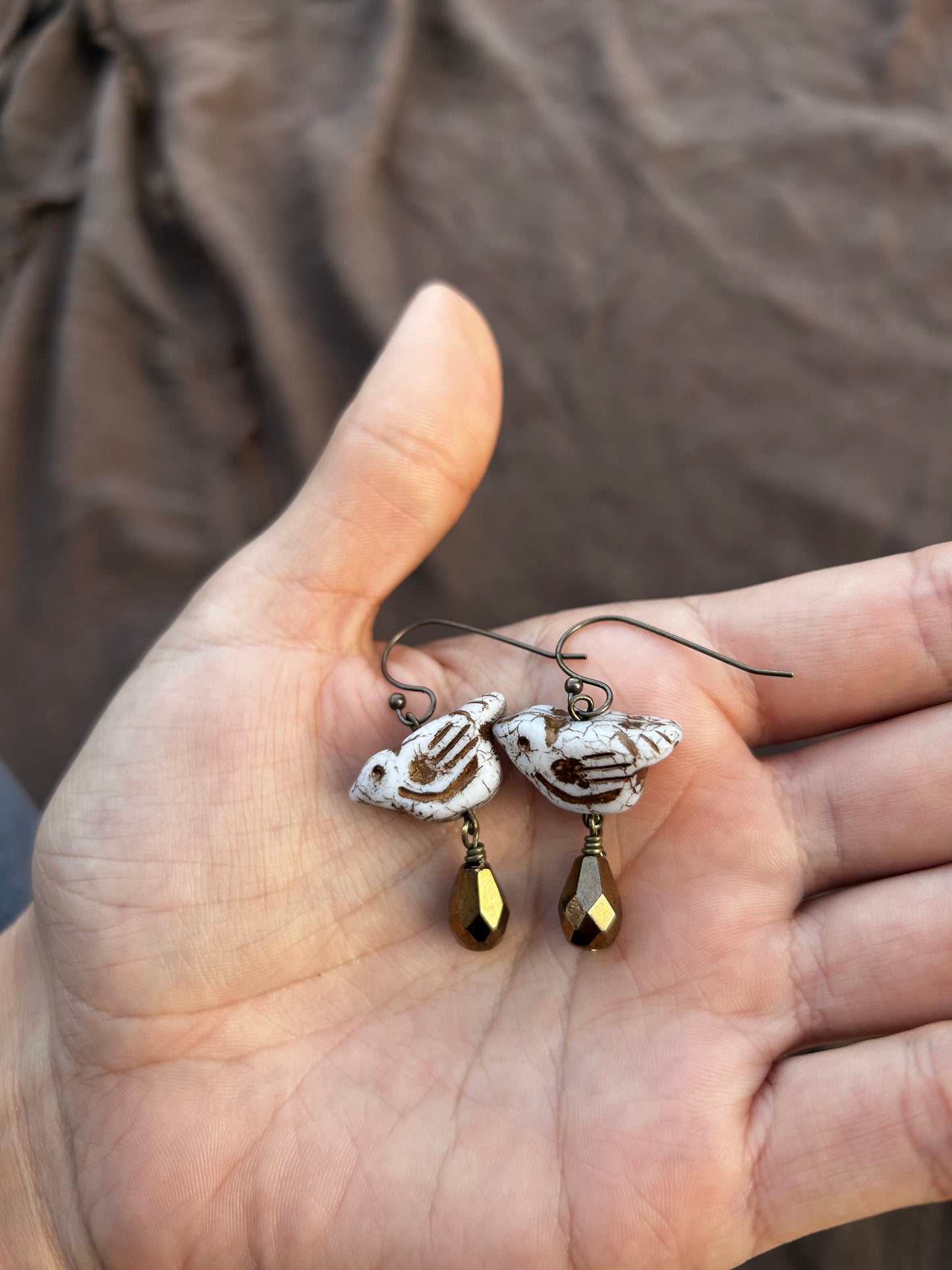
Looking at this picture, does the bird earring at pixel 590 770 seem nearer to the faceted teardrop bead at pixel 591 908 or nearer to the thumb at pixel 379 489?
the faceted teardrop bead at pixel 591 908

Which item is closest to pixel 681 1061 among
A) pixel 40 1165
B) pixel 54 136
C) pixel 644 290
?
pixel 40 1165

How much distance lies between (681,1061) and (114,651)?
208cm

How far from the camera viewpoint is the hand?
1.79 m

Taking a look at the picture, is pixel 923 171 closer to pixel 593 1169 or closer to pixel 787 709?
pixel 787 709

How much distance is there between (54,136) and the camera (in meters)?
3.43

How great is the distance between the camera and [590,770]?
2035 millimetres

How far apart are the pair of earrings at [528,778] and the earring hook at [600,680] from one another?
0.05ft

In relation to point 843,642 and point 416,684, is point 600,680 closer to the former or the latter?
point 416,684

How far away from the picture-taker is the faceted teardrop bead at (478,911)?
200 cm

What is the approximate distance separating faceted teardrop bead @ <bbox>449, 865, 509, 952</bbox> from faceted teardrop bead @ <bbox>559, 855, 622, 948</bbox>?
0.13m

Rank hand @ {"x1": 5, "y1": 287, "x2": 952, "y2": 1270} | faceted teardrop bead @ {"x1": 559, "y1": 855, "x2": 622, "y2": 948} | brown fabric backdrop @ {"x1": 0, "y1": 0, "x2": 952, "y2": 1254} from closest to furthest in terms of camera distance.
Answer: hand @ {"x1": 5, "y1": 287, "x2": 952, "y2": 1270} < faceted teardrop bead @ {"x1": 559, "y1": 855, "x2": 622, "y2": 948} < brown fabric backdrop @ {"x1": 0, "y1": 0, "x2": 952, "y2": 1254}

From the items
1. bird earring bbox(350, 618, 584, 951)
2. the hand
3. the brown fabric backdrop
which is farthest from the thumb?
the brown fabric backdrop

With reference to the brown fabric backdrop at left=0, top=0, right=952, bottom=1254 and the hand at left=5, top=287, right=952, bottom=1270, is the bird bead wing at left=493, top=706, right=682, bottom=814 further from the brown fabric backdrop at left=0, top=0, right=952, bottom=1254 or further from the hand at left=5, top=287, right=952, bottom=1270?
the brown fabric backdrop at left=0, top=0, right=952, bottom=1254

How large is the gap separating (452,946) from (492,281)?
2.19 metres
